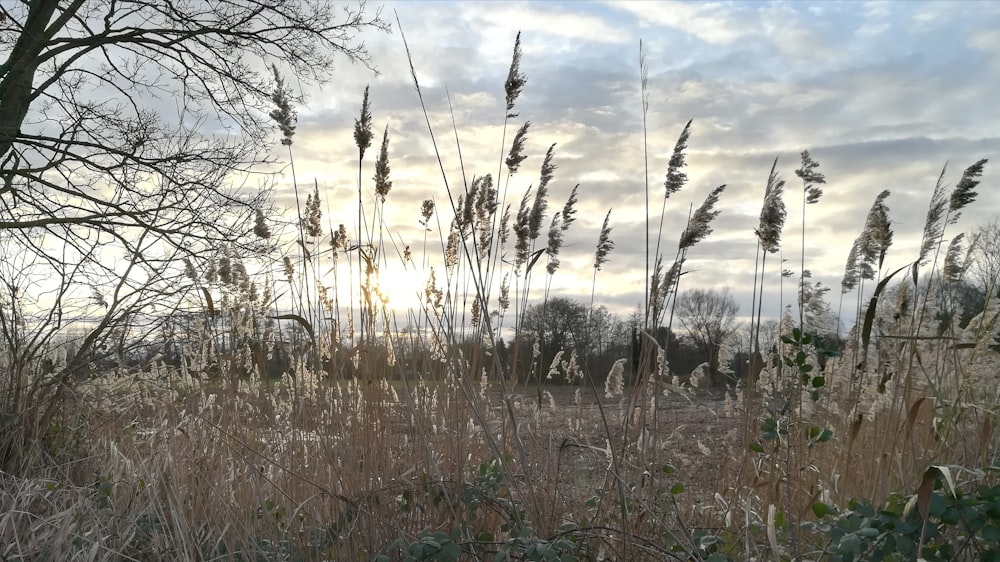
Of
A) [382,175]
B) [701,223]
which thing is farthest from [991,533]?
[382,175]

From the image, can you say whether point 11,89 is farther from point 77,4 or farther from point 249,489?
point 249,489

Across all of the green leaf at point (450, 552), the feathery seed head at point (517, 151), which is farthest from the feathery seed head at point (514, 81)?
the green leaf at point (450, 552)

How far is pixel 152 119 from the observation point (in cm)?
934

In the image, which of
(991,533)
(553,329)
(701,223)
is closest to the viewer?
(991,533)

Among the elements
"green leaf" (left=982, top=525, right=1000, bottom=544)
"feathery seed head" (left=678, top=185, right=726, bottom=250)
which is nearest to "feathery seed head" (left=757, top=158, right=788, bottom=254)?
"feathery seed head" (left=678, top=185, right=726, bottom=250)

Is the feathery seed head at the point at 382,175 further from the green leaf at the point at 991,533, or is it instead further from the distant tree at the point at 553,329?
the green leaf at the point at 991,533

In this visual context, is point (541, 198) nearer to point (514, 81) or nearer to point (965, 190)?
point (514, 81)

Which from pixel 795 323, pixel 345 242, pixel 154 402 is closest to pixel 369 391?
pixel 345 242

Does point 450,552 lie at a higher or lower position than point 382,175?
lower

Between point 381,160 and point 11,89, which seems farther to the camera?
point 11,89

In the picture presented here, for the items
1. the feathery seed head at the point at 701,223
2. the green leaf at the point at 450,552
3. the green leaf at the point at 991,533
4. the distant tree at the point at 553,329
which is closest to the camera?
the green leaf at the point at 991,533

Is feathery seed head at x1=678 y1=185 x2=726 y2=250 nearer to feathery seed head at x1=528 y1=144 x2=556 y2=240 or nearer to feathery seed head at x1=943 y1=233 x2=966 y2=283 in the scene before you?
feathery seed head at x1=528 y1=144 x2=556 y2=240

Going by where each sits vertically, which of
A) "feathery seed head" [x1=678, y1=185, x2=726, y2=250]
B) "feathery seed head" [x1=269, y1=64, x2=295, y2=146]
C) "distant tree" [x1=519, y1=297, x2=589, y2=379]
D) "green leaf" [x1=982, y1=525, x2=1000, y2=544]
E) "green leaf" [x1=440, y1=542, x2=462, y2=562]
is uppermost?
"feathery seed head" [x1=269, y1=64, x2=295, y2=146]

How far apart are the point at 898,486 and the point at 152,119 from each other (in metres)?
9.32
